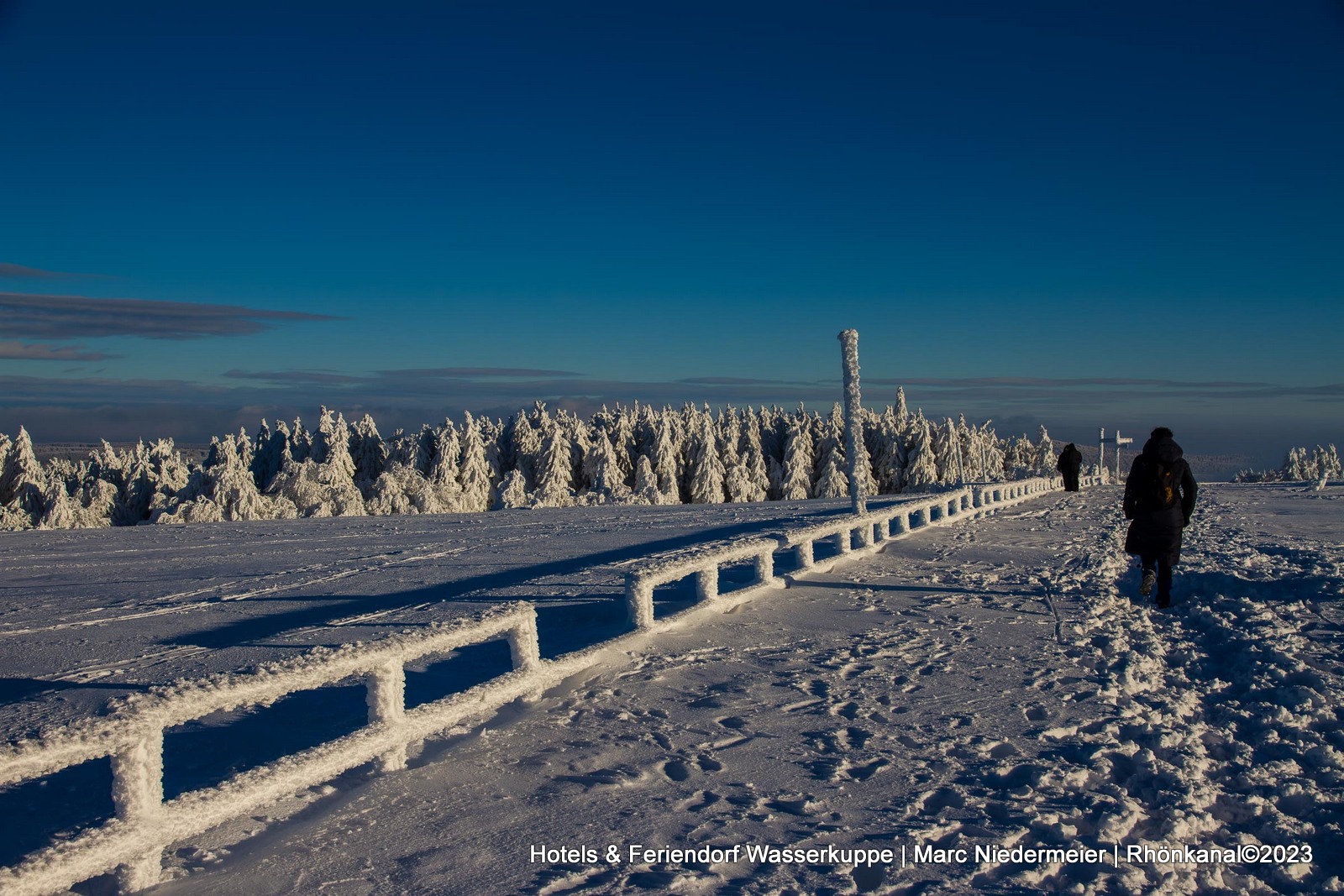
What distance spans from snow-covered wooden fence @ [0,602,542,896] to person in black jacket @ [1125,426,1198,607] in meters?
8.92

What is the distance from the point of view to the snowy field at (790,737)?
378 cm

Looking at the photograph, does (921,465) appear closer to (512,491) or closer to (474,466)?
(512,491)

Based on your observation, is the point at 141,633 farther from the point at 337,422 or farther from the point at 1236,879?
the point at 337,422

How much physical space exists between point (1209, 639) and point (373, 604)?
31.4 feet

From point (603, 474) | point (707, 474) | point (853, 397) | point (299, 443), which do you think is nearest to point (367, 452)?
point (299, 443)

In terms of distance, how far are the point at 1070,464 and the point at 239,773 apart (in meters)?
37.7

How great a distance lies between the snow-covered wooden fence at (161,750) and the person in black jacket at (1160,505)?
29.3ft

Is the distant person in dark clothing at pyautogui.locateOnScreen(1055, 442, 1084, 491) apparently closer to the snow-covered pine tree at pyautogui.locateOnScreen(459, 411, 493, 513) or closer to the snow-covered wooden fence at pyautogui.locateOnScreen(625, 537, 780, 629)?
the snow-covered wooden fence at pyautogui.locateOnScreen(625, 537, 780, 629)

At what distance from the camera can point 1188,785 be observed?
4559 mm

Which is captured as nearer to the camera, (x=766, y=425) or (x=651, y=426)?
(x=651, y=426)

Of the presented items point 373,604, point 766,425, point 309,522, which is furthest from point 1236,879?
point 766,425

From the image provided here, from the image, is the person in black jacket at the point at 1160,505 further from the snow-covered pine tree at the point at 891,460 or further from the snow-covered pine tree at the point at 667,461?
the snow-covered pine tree at the point at 891,460

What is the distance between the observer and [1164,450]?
10.4 metres

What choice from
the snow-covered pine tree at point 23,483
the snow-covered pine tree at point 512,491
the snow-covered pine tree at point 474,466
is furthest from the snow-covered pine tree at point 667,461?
the snow-covered pine tree at point 23,483
